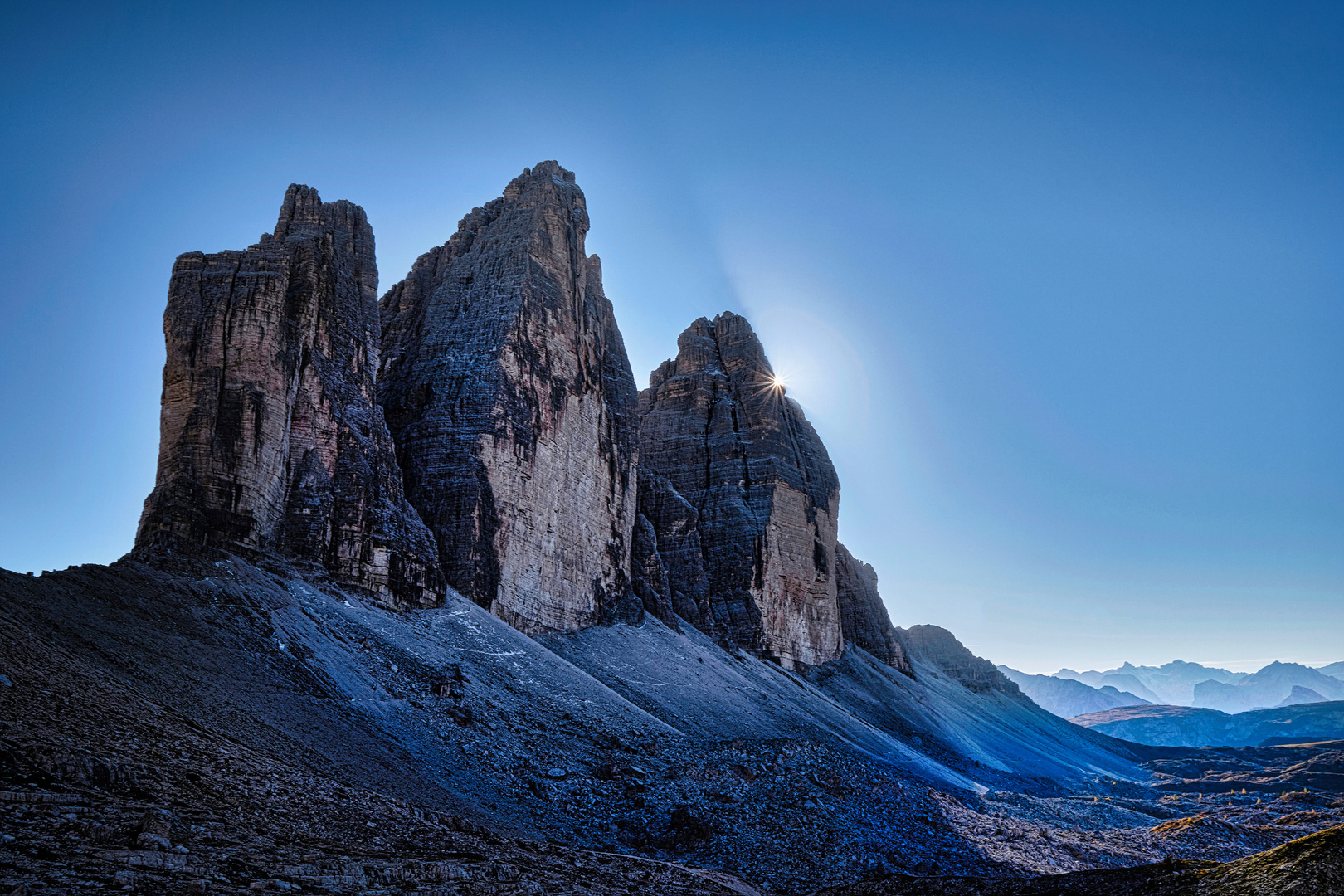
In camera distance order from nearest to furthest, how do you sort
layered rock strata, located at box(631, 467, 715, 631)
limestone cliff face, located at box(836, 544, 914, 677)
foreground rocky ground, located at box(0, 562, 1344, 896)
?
1. foreground rocky ground, located at box(0, 562, 1344, 896)
2. layered rock strata, located at box(631, 467, 715, 631)
3. limestone cliff face, located at box(836, 544, 914, 677)

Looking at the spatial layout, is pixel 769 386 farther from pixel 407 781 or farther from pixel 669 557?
pixel 407 781

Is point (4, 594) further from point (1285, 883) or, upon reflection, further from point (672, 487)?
point (672, 487)

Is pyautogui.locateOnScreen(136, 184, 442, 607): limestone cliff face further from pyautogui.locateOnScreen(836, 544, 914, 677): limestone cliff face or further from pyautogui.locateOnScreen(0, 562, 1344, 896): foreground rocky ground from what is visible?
pyautogui.locateOnScreen(836, 544, 914, 677): limestone cliff face

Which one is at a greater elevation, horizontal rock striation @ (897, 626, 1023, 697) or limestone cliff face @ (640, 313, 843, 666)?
limestone cliff face @ (640, 313, 843, 666)

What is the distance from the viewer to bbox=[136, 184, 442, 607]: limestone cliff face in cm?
3123

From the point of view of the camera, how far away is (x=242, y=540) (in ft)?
103

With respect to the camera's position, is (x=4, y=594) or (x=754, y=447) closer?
(x=4, y=594)

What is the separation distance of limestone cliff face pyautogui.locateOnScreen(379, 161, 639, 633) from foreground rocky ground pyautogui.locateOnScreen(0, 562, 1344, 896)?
7.23 meters

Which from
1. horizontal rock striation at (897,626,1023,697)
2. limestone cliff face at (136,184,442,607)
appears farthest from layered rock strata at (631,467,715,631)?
horizontal rock striation at (897,626,1023,697)

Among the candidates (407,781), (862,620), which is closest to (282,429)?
(407,781)

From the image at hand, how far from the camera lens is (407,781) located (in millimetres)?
21531

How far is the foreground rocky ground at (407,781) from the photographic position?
11453 millimetres

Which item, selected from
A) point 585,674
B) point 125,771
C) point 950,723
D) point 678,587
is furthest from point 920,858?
point 950,723

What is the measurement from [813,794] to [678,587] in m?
39.9
